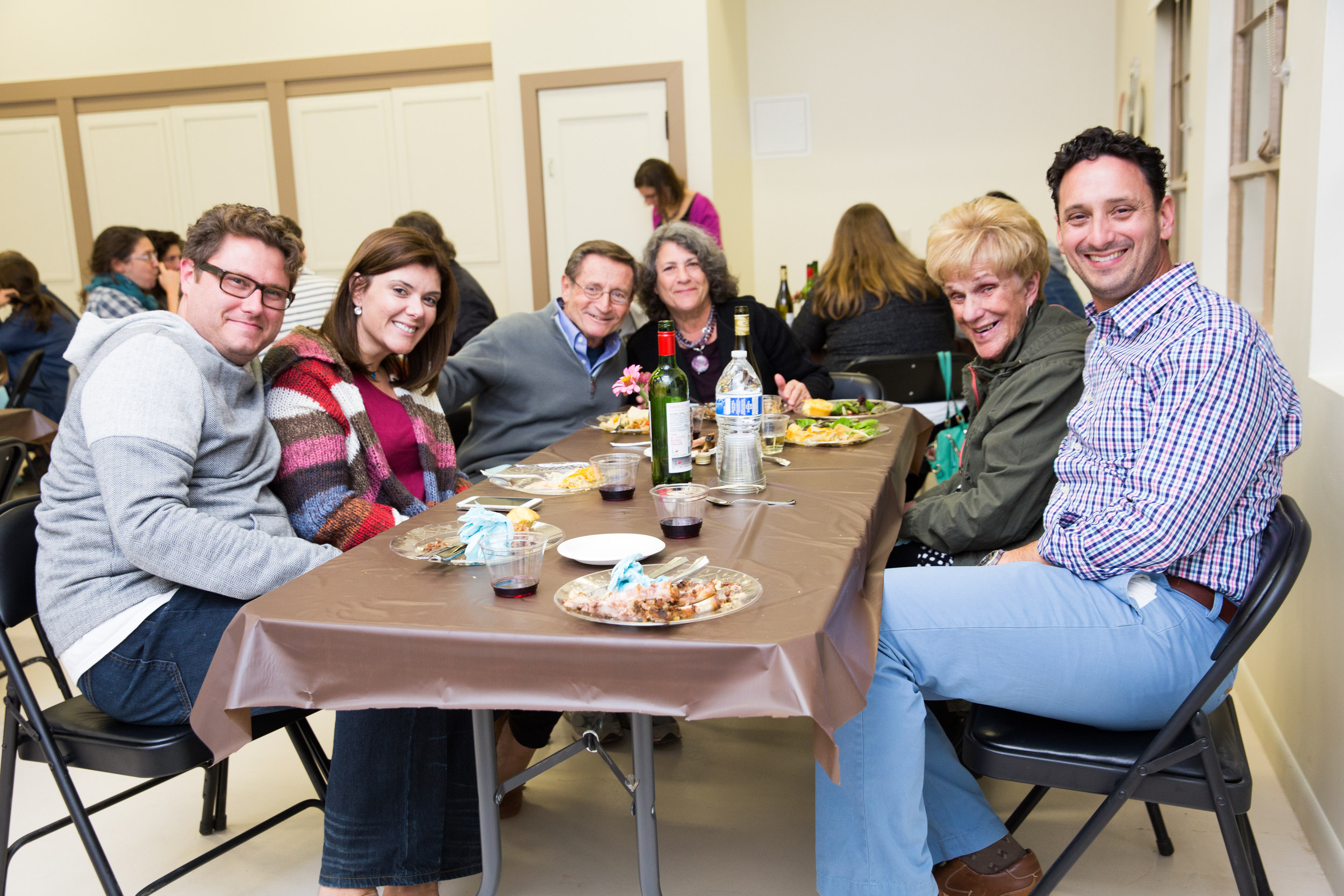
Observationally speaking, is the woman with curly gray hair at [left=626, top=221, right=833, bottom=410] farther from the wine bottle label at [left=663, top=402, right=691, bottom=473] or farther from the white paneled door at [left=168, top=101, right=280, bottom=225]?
the white paneled door at [left=168, top=101, right=280, bottom=225]

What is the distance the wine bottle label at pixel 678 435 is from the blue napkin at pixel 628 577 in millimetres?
543

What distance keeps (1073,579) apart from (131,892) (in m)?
1.83

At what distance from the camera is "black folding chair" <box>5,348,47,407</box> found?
5121mm

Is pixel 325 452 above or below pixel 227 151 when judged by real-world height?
below

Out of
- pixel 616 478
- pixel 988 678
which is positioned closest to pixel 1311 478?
pixel 988 678

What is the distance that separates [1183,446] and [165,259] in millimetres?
5554

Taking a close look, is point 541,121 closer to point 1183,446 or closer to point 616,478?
point 616,478

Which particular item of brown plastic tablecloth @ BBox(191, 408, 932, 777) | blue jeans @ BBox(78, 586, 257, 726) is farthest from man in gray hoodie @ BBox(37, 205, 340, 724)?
brown plastic tablecloth @ BBox(191, 408, 932, 777)

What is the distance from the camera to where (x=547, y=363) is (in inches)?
110

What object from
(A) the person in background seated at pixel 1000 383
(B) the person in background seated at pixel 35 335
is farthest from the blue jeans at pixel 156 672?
(B) the person in background seated at pixel 35 335

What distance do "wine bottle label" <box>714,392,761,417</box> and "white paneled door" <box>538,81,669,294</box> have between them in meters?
3.64

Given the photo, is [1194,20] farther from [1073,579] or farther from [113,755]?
[113,755]

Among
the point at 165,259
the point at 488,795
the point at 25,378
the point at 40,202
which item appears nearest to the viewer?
the point at 488,795

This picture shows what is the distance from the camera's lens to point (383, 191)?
6.38 m
